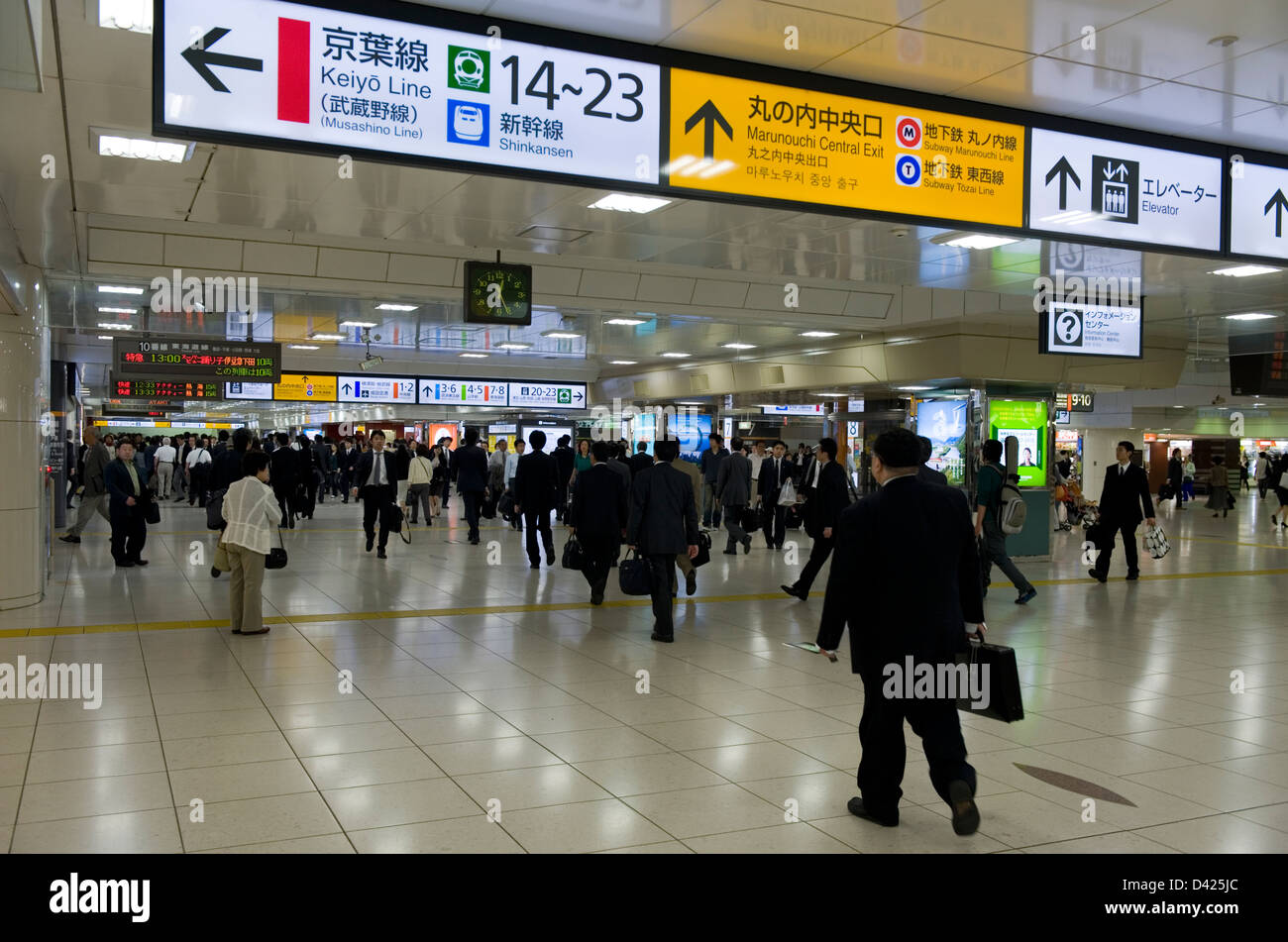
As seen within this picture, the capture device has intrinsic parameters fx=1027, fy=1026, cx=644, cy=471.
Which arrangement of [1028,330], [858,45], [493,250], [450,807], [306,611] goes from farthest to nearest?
[1028,330], [493,250], [306,611], [858,45], [450,807]

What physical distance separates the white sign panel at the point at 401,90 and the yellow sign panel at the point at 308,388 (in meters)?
17.4

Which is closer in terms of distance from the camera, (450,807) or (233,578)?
(450,807)

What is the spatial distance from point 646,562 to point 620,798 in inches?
154

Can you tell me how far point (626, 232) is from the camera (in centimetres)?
766

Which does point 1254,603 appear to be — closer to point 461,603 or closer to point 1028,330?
point 1028,330

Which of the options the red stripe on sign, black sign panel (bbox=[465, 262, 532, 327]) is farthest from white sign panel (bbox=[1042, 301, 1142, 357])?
the red stripe on sign

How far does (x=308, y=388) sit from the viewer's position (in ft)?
68.5

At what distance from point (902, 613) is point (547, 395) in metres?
20.0

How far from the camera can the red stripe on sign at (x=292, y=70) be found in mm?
3910

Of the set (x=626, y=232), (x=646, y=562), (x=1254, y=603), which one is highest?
(x=626, y=232)

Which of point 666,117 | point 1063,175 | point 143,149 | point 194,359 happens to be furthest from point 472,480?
point 666,117

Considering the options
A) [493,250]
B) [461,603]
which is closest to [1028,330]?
[493,250]

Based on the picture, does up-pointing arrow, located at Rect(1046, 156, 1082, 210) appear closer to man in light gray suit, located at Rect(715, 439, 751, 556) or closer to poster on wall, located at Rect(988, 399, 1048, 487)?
man in light gray suit, located at Rect(715, 439, 751, 556)

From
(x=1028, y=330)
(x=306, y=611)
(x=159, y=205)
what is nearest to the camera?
(x=159, y=205)
